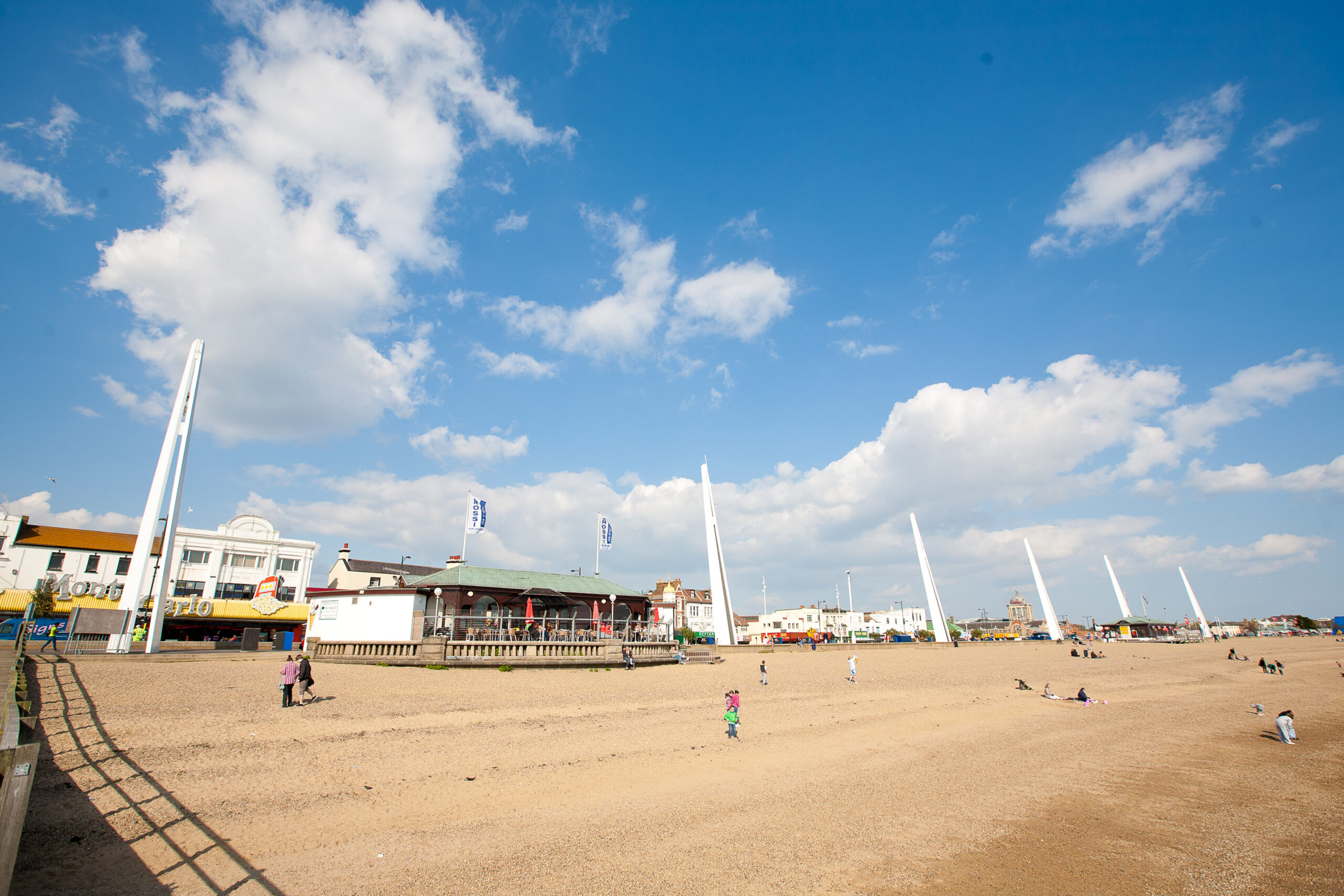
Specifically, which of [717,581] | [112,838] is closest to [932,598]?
[717,581]

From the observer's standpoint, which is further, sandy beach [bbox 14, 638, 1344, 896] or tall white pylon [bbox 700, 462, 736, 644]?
tall white pylon [bbox 700, 462, 736, 644]

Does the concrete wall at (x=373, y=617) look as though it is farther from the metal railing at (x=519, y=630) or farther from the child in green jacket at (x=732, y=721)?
the child in green jacket at (x=732, y=721)

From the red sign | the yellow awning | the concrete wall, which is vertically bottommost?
the concrete wall

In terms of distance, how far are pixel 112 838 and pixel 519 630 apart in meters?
26.4

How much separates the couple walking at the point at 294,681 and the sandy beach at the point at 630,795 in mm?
753

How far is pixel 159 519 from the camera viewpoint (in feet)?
114

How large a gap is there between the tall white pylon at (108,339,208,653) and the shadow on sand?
962 inches

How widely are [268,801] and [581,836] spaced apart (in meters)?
6.02

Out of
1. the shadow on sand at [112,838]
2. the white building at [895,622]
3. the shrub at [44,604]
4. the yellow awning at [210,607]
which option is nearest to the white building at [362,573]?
the yellow awning at [210,607]

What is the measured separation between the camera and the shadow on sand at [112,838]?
8.23 m

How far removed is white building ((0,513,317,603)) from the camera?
177 ft

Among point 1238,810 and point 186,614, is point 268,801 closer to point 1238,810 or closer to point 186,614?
point 1238,810

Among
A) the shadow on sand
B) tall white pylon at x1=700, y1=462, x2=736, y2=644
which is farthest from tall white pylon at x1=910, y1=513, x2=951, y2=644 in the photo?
the shadow on sand

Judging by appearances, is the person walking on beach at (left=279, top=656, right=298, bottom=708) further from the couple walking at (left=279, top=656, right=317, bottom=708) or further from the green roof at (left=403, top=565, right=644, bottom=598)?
the green roof at (left=403, top=565, right=644, bottom=598)
